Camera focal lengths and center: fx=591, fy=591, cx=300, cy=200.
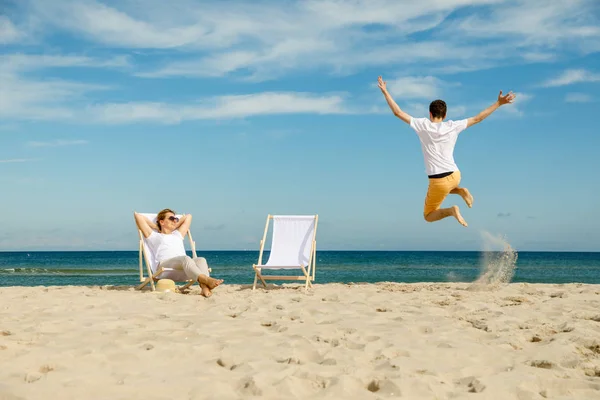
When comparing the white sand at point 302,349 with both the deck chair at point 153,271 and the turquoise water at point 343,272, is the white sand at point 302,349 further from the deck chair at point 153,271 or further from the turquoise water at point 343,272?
the turquoise water at point 343,272

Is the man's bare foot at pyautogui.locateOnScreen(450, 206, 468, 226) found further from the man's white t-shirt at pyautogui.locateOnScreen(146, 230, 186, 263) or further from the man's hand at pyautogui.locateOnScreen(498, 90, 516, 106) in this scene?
the man's white t-shirt at pyautogui.locateOnScreen(146, 230, 186, 263)

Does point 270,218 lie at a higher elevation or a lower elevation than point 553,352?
higher

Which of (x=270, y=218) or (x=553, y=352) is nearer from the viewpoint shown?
(x=553, y=352)

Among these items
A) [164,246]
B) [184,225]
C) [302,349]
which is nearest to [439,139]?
[302,349]

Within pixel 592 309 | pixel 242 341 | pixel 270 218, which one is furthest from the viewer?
pixel 270 218

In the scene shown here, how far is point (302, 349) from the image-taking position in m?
3.79

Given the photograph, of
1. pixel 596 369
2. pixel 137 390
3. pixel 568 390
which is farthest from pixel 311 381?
pixel 596 369

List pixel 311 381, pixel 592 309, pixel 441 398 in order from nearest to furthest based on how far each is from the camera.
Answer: pixel 441 398 < pixel 311 381 < pixel 592 309

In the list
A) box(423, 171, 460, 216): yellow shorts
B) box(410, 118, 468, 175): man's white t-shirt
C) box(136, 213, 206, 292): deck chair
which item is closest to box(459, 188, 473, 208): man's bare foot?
box(423, 171, 460, 216): yellow shorts

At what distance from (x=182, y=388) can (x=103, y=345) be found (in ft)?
3.47

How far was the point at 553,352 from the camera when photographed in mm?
3775

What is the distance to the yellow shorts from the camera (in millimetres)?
5914

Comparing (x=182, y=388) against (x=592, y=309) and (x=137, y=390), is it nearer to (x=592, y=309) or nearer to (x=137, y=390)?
(x=137, y=390)

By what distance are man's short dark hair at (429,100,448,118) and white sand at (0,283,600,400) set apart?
6.21ft
